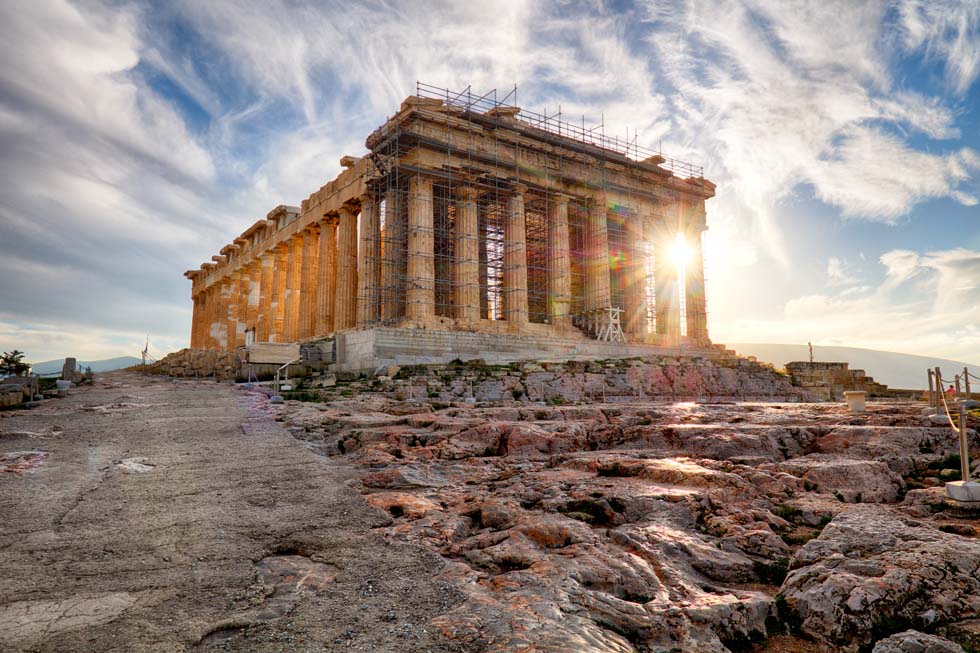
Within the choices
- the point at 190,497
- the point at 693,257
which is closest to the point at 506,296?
the point at 693,257

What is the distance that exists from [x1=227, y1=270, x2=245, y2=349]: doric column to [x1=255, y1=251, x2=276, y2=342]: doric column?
5.54 m

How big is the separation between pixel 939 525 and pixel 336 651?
4.49 metres

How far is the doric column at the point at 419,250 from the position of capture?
88.7 ft

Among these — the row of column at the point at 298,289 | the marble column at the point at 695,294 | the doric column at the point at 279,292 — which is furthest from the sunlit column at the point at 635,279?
the doric column at the point at 279,292

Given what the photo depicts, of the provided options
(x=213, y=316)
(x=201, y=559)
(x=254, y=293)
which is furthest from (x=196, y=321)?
(x=201, y=559)

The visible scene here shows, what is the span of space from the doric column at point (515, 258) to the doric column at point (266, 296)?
18732 mm

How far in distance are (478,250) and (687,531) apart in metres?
28.5

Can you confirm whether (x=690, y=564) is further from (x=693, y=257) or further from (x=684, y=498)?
(x=693, y=257)

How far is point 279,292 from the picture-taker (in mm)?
38969

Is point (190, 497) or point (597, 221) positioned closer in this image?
point (190, 497)

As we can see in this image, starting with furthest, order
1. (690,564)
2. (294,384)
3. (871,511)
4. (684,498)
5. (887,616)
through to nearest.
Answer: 1. (294,384)
2. (684,498)
3. (871,511)
4. (690,564)
5. (887,616)

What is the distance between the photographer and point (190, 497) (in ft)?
18.6

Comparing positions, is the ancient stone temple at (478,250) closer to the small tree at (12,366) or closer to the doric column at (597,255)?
the doric column at (597,255)

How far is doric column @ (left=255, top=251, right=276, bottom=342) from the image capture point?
3934 cm
